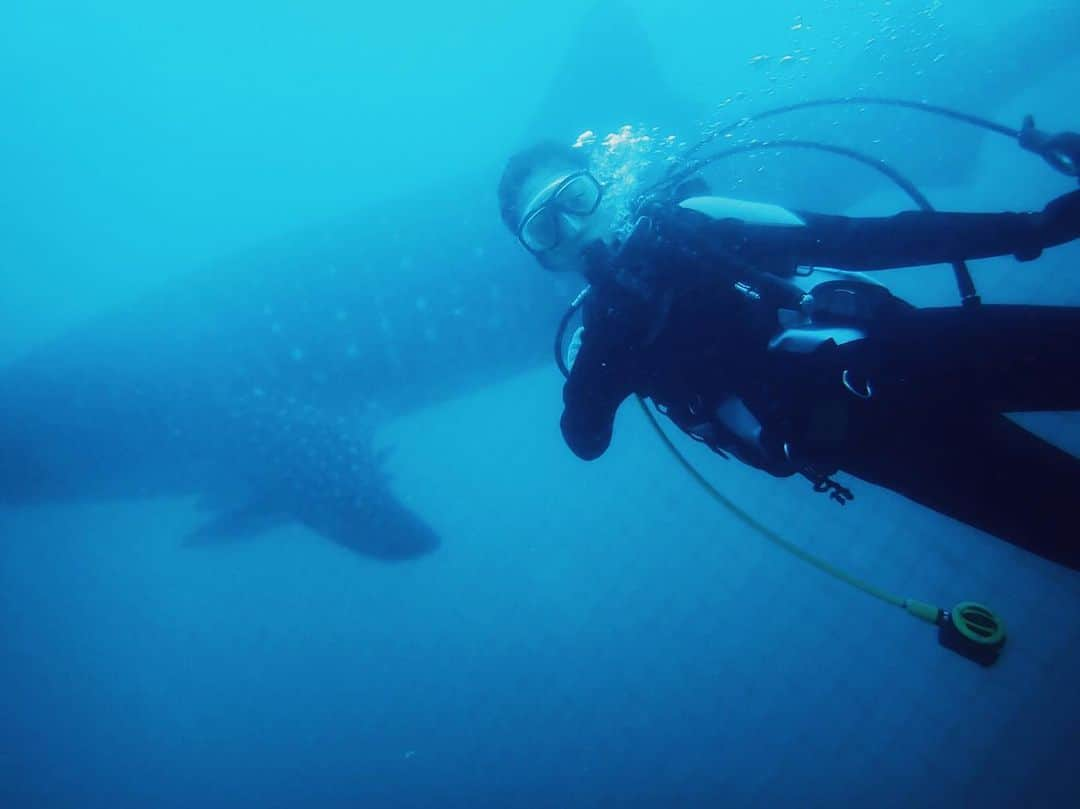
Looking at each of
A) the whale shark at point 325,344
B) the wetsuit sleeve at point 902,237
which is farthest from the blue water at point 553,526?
the wetsuit sleeve at point 902,237

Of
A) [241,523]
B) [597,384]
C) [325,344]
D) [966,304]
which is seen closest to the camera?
[966,304]

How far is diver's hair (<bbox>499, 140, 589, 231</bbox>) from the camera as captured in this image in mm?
2969

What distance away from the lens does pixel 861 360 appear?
1.81 meters

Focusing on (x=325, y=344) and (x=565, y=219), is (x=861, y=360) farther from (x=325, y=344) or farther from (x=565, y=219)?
(x=325, y=344)

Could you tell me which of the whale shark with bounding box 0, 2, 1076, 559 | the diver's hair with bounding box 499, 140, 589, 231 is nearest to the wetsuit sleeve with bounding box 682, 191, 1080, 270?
the diver's hair with bounding box 499, 140, 589, 231

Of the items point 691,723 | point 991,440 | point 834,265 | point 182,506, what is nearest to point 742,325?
point 834,265

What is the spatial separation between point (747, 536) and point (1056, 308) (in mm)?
7895

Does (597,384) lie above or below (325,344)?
below

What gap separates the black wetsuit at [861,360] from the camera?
73.9 inches

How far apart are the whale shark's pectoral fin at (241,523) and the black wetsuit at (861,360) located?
673 cm

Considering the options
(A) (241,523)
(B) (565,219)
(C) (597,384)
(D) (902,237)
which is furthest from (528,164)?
(A) (241,523)

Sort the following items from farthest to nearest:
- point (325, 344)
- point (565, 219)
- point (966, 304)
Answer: point (325, 344), point (565, 219), point (966, 304)

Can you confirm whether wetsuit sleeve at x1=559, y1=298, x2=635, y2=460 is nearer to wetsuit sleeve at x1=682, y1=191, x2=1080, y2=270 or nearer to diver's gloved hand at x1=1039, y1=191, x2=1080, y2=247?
wetsuit sleeve at x1=682, y1=191, x2=1080, y2=270

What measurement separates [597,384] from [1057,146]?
154 centimetres
